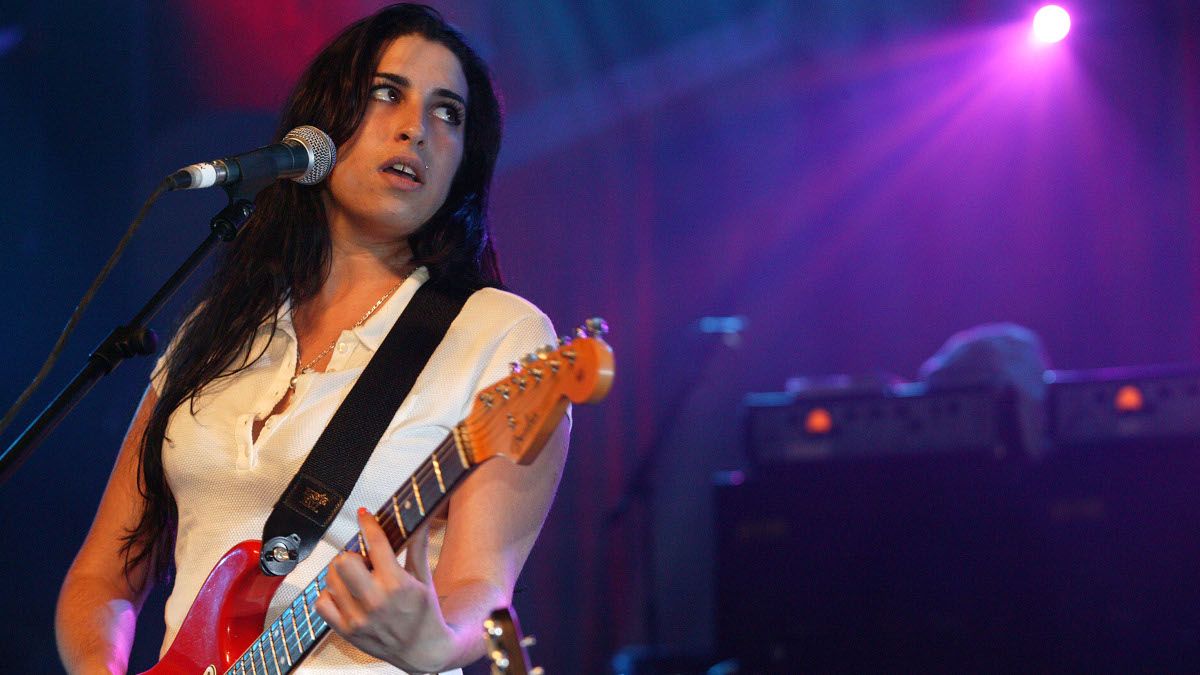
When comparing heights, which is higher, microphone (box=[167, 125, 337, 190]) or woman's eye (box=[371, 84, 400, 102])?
woman's eye (box=[371, 84, 400, 102])

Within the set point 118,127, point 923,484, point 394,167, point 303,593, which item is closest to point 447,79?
point 394,167

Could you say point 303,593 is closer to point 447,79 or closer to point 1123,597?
point 447,79

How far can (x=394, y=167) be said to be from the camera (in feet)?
7.30

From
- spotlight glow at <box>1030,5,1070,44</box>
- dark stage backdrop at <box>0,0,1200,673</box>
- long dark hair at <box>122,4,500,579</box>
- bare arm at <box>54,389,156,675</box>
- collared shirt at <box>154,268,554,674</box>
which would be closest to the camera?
collared shirt at <box>154,268,554,674</box>

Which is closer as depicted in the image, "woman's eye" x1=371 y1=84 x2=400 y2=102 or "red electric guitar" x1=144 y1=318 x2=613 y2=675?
"red electric guitar" x1=144 y1=318 x2=613 y2=675

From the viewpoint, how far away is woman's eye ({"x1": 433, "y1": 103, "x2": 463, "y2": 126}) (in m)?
2.32

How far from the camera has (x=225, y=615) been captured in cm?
185

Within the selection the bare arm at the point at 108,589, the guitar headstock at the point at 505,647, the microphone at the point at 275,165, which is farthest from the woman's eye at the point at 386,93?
the guitar headstock at the point at 505,647

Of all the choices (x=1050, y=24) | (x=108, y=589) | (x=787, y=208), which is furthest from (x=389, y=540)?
(x=1050, y=24)

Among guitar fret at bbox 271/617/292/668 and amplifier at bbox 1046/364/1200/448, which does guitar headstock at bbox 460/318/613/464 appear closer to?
guitar fret at bbox 271/617/292/668

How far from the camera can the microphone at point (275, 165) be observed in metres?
1.82

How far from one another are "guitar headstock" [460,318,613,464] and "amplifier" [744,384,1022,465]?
3.15 m

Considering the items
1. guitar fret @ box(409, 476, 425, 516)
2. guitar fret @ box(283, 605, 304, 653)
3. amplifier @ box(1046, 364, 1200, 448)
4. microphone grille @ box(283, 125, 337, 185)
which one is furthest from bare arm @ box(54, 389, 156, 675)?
amplifier @ box(1046, 364, 1200, 448)

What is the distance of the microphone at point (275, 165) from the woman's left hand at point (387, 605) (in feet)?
1.93
